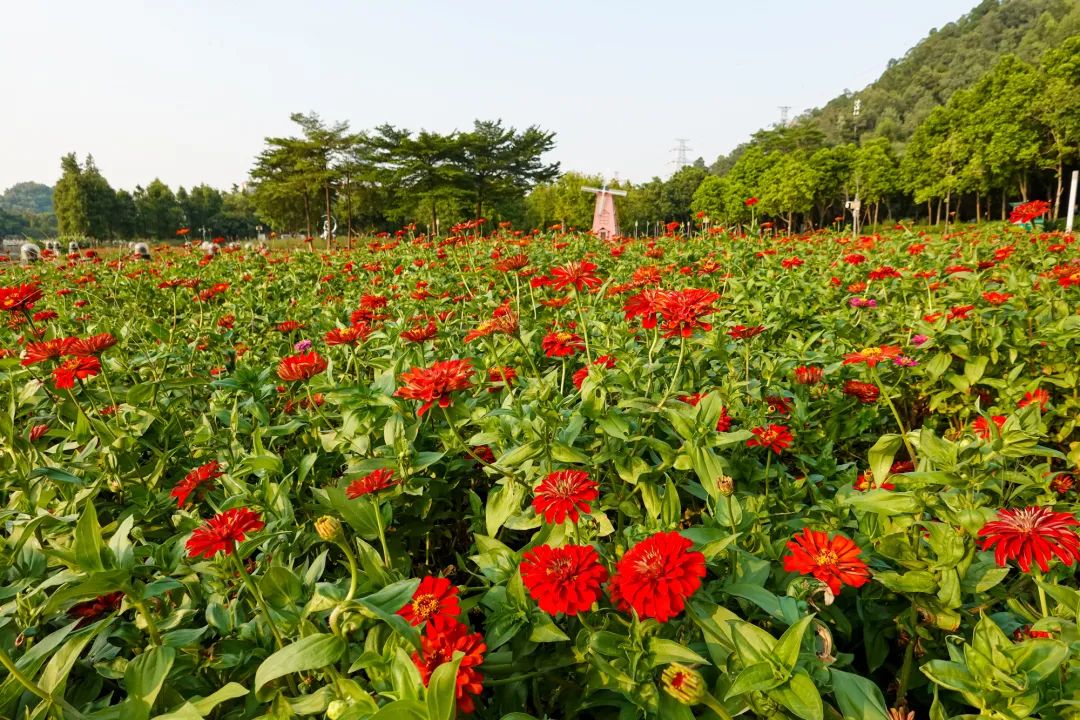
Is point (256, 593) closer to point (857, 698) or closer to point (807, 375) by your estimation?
point (857, 698)

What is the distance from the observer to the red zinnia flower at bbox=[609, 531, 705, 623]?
88cm

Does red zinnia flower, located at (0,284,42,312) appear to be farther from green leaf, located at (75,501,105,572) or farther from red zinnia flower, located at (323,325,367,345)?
green leaf, located at (75,501,105,572)

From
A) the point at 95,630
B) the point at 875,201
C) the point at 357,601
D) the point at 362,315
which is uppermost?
the point at 875,201

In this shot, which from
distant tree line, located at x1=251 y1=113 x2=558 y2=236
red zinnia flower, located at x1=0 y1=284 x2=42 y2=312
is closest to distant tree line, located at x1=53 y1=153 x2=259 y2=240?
distant tree line, located at x1=251 y1=113 x2=558 y2=236

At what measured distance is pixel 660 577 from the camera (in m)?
0.91

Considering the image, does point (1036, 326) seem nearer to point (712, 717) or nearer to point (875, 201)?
point (712, 717)

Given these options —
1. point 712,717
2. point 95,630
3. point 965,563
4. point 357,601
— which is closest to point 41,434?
point 95,630

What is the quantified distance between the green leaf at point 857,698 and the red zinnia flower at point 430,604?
65 cm

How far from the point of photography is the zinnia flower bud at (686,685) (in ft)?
2.79

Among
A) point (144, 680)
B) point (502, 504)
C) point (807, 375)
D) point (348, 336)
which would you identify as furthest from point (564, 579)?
point (807, 375)

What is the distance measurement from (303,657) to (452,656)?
248 mm

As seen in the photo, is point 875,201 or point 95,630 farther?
point 875,201

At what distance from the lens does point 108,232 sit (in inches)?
1957

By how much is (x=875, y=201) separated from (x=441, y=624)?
127ft
